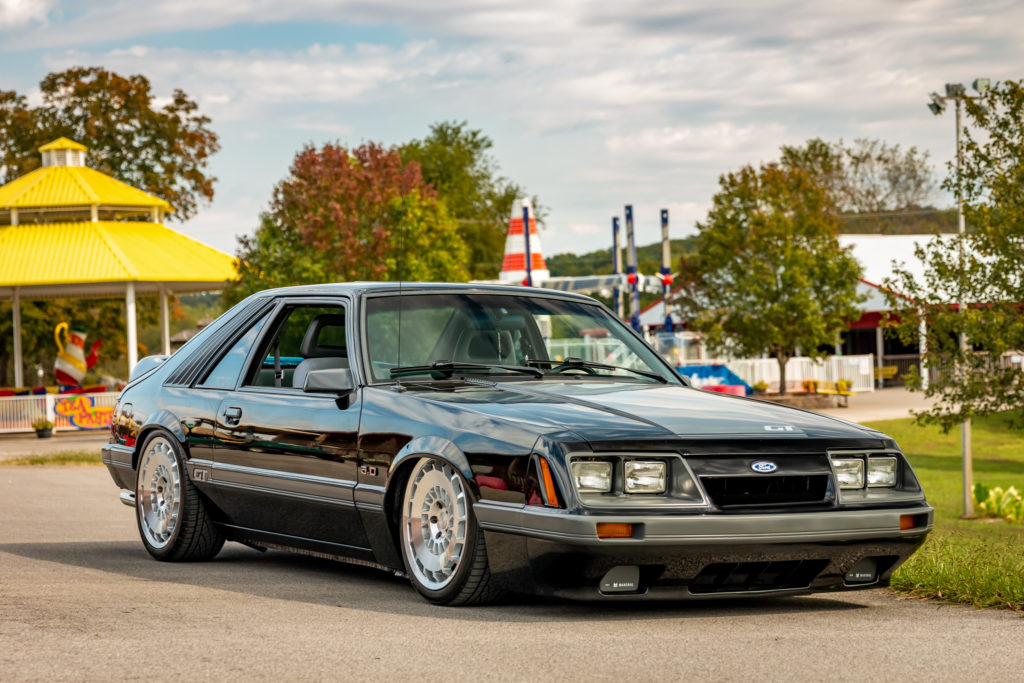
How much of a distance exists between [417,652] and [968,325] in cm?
1789

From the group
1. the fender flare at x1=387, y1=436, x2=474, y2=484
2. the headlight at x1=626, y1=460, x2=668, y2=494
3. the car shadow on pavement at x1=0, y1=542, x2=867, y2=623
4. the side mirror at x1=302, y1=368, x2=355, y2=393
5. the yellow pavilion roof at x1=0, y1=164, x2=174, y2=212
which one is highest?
the yellow pavilion roof at x1=0, y1=164, x2=174, y2=212

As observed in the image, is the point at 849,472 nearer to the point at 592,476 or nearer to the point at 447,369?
the point at 592,476

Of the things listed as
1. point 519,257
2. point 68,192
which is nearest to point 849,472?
point 519,257

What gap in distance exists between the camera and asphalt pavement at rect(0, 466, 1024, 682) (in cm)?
510

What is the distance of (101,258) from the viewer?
3672 cm

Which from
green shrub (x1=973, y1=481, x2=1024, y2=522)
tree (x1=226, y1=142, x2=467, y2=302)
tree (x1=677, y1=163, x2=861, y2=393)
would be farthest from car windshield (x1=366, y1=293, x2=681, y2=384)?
tree (x1=677, y1=163, x2=861, y2=393)

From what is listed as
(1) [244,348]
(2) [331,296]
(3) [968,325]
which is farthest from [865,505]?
(3) [968,325]

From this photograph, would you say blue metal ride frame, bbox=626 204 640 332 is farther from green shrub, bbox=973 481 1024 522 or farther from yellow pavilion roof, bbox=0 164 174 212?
green shrub, bbox=973 481 1024 522

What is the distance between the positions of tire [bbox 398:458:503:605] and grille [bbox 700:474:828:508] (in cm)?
106

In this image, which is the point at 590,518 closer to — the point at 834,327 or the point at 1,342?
the point at 834,327

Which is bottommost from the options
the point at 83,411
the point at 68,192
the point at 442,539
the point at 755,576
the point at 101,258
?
the point at 83,411

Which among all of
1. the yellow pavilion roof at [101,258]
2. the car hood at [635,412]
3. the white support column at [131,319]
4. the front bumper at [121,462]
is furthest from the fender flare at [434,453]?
the white support column at [131,319]

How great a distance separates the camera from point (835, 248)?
49062mm

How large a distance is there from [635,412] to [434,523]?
3.53ft
